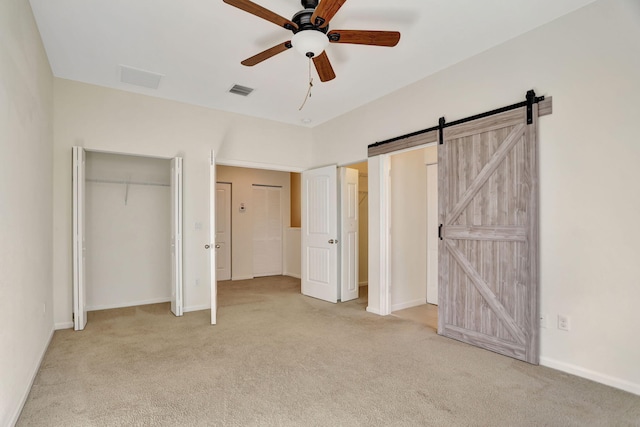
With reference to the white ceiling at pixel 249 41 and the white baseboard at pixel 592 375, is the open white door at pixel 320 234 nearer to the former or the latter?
the white ceiling at pixel 249 41

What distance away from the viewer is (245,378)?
104 inches

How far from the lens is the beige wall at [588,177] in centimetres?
245

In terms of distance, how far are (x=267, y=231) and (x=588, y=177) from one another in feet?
20.1

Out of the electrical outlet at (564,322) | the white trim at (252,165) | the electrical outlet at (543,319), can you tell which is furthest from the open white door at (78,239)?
the electrical outlet at (564,322)

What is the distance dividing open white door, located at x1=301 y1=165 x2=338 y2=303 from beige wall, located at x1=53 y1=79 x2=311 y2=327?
57 centimetres

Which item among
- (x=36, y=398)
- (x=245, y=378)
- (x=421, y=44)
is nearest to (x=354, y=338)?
(x=245, y=378)

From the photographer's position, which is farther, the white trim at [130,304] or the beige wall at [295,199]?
the beige wall at [295,199]

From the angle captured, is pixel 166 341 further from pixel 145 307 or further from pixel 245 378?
pixel 145 307

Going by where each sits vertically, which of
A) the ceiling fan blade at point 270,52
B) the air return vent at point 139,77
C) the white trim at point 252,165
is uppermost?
the air return vent at point 139,77

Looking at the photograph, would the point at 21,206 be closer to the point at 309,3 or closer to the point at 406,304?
the point at 309,3

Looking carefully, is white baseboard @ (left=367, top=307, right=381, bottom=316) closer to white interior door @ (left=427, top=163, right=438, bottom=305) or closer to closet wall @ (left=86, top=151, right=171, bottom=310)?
white interior door @ (left=427, top=163, right=438, bottom=305)

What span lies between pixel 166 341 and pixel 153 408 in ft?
4.47

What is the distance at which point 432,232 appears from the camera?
511cm

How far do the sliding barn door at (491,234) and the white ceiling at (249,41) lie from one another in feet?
2.57
